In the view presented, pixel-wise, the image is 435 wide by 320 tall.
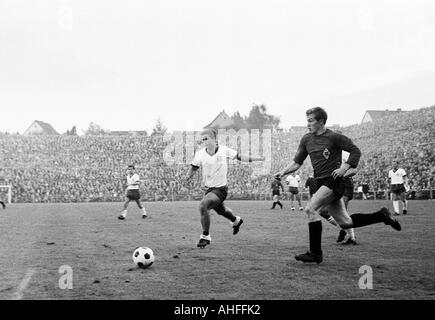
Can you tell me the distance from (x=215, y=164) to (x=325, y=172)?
9.20 feet

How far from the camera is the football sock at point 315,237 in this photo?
847 cm

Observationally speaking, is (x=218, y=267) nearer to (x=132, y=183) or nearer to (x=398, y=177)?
(x=132, y=183)

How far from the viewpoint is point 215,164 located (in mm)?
10898

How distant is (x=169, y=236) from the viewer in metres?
13.3

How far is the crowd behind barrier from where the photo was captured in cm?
4319

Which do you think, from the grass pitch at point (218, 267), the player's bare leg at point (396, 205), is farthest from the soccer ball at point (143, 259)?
the player's bare leg at point (396, 205)

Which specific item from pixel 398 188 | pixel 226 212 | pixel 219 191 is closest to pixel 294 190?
pixel 398 188

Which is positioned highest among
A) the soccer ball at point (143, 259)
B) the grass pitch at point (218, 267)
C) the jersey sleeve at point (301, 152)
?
the jersey sleeve at point (301, 152)

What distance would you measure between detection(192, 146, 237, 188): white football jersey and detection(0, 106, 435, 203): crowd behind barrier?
95.9ft

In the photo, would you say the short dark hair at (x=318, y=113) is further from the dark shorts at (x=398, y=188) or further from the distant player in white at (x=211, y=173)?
the dark shorts at (x=398, y=188)

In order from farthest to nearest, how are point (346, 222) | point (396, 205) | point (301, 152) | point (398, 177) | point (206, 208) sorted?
point (398, 177), point (396, 205), point (206, 208), point (301, 152), point (346, 222)

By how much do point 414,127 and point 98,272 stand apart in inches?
1862

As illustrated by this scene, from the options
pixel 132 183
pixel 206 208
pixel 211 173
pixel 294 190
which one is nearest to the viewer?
pixel 206 208

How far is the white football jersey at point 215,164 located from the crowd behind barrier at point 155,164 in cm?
2923
